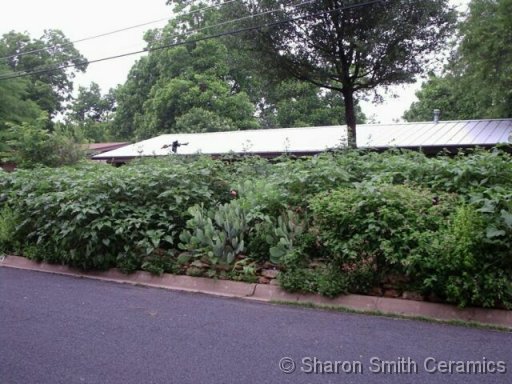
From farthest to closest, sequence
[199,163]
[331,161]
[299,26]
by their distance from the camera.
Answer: [299,26], [199,163], [331,161]

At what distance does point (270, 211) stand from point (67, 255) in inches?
123

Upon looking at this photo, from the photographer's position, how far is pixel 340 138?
1292 cm

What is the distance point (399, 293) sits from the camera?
4883 mm

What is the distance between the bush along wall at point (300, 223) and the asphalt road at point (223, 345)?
0.55m

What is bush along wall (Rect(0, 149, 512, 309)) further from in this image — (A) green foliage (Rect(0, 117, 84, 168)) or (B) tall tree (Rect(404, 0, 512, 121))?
(B) tall tree (Rect(404, 0, 512, 121))

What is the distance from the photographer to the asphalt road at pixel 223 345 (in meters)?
3.35

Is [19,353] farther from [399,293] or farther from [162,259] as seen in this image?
[399,293]

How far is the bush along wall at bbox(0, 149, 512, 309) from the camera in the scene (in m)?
4.50

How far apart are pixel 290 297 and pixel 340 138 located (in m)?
8.42

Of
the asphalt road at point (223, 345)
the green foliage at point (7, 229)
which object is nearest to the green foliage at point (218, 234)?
the asphalt road at point (223, 345)

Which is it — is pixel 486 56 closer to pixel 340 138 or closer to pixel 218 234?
pixel 340 138

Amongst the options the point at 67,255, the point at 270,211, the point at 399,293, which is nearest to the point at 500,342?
the point at 399,293

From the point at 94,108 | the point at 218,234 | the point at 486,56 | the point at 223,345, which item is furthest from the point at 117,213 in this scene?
the point at 94,108
